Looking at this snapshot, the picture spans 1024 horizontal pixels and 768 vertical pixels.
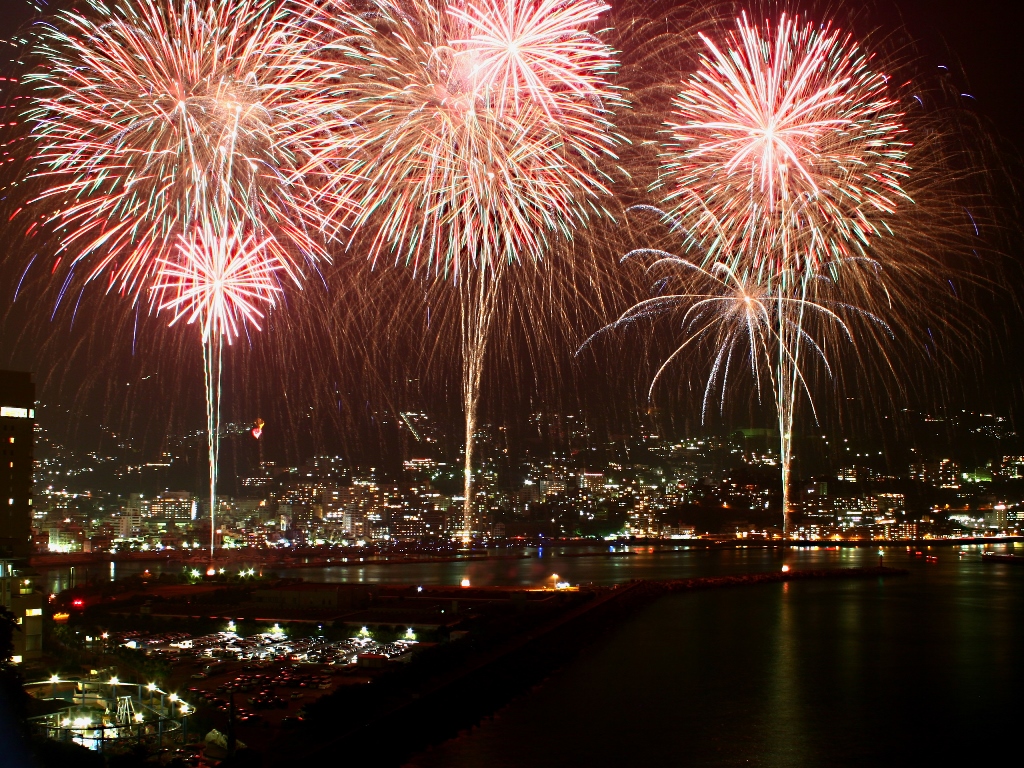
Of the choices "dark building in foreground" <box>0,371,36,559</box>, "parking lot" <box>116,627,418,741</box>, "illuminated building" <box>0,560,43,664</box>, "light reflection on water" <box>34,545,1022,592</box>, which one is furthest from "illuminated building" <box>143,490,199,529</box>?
"illuminated building" <box>0,560,43,664</box>

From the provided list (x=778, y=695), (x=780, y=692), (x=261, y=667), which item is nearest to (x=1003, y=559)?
(x=780, y=692)

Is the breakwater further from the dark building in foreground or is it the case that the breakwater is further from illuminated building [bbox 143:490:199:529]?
illuminated building [bbox 143:490:199:529]

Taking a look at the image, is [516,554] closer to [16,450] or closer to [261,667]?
[16,450]

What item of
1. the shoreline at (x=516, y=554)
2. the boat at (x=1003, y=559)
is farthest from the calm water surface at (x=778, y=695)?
the boat at (x=1003, y=559)

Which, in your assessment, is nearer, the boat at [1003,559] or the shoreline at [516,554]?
the boat at [1003,559]

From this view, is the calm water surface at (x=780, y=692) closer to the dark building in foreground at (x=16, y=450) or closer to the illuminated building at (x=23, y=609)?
the illuminated building at (x=23, y=609)

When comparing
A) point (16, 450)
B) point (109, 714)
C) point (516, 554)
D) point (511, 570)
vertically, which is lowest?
point (516, 554)

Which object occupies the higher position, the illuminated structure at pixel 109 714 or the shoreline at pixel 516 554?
the illuminated structure at pixel 109 714
